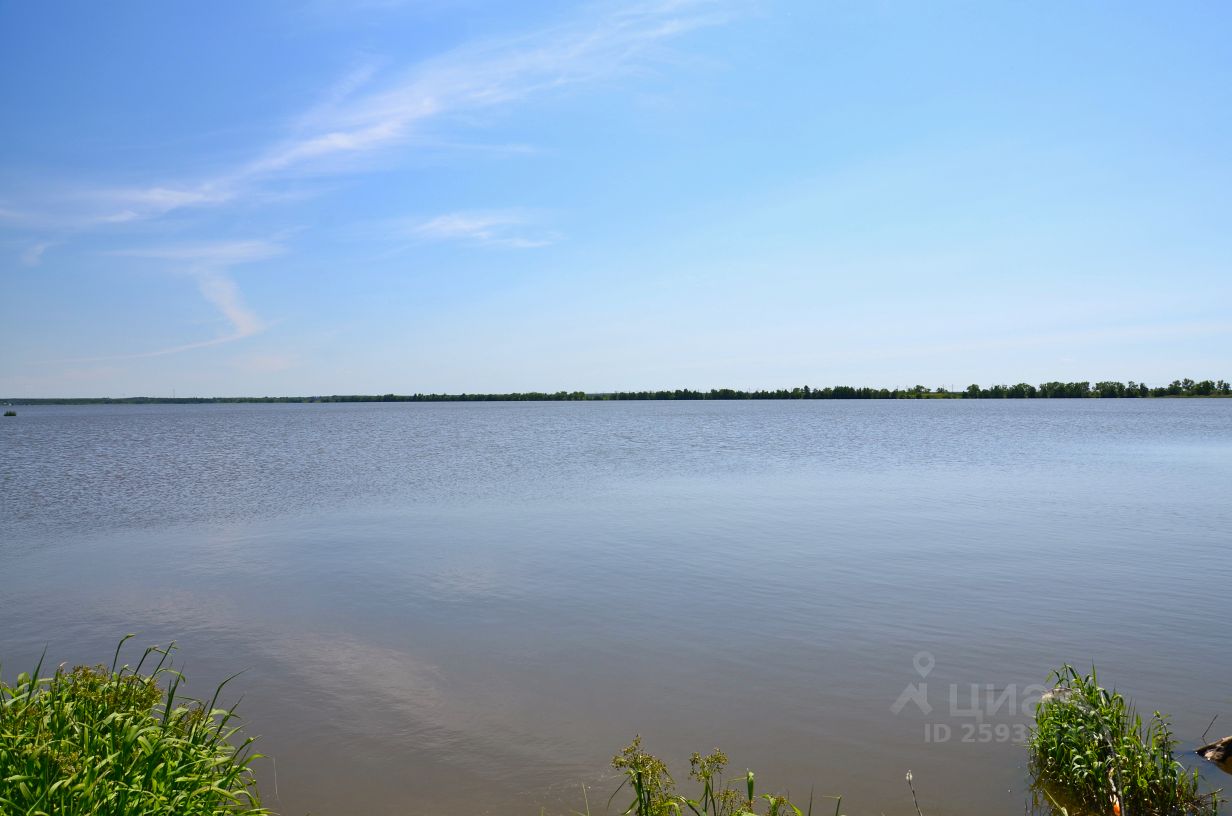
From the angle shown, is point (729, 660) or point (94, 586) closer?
point (729, 660)

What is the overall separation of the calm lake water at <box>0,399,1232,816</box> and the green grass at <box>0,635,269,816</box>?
120 centimetres

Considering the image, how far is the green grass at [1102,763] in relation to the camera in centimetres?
484

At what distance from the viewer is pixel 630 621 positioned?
359 inches

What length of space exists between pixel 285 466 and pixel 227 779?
90.3 feet

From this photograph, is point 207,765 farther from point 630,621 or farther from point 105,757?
point 630,621

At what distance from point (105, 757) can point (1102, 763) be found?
6181 millimetres

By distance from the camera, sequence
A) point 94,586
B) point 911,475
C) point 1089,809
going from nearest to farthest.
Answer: point 1089,809
point 94,586
point 911,475

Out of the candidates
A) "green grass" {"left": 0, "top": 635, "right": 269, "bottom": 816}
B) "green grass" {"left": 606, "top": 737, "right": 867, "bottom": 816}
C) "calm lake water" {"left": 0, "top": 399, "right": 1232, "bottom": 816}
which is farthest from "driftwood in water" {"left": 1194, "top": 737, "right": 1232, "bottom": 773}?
"green grass" {"left": 0, "top": 635, "right": 269, "bottom": 816}

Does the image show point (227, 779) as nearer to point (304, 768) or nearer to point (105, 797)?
point (105, 797)

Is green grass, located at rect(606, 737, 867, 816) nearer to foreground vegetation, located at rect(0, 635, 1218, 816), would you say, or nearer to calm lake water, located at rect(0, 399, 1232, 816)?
foreground vegetation, located at rect(0, 635, 1218, 816)

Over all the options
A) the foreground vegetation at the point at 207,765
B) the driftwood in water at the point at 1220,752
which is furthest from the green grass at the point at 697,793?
the driftwood in water at the point at 1220,752

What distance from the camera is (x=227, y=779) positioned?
4.15m

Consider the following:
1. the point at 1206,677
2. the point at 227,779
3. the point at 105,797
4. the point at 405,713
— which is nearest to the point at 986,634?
the point at 1206,677

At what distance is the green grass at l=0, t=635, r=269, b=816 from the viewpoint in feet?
11.9
